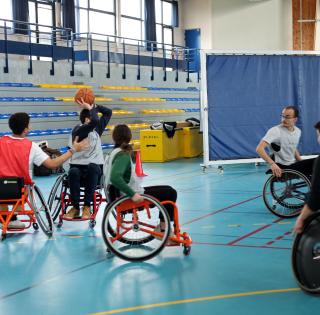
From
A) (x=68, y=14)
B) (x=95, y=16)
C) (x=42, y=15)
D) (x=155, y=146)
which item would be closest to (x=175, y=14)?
(x=95, y=16)

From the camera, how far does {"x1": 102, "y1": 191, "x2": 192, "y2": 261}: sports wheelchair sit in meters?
4.03

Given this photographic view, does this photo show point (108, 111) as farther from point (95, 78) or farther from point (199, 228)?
point (95, 78)

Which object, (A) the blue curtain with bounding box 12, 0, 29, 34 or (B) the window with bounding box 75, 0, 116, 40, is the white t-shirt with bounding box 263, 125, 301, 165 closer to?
(A) the blue curtain with bounding box 12, 0, 29, 34

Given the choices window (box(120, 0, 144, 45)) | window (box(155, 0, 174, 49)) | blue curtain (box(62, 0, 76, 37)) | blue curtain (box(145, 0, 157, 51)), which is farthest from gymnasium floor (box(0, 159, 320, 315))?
window (box(155, 0, 174, 49))

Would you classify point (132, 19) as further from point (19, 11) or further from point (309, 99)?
point (309, 99)

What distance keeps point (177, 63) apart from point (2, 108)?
7.36m

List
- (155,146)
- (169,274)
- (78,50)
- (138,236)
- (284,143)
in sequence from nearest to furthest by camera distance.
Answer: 1. (169,274)
2. (138,236)
3. (284,143)
4. (155,146)
5. (78,50)

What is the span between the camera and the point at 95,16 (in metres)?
17.8

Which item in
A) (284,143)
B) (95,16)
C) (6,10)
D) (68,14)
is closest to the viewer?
(284,143)

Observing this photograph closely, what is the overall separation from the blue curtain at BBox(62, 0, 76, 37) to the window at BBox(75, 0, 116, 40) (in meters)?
0.52

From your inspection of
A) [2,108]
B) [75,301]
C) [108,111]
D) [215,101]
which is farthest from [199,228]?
[2,108]

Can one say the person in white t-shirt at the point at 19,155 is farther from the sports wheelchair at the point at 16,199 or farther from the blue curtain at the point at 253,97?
the blue curtain at the point at 253,97

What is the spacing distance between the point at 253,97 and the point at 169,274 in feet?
19.5

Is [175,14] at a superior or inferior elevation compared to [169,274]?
superior
